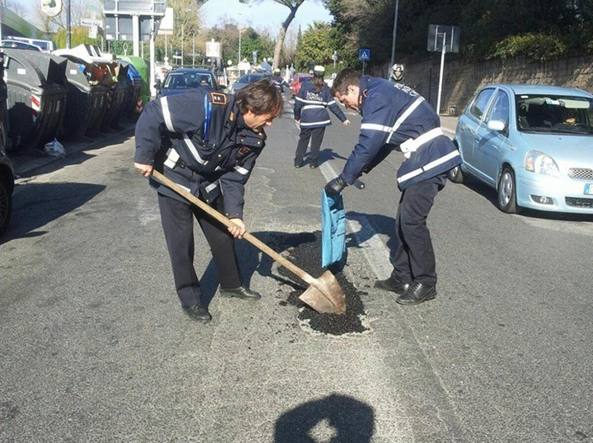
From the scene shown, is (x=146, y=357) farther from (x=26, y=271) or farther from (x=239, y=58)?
(x=239, y=58)

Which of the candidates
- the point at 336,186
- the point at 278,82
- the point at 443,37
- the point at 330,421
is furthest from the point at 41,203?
the point at 443,37

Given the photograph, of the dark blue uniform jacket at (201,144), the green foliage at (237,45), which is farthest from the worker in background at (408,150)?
the green foliage at (237,45)

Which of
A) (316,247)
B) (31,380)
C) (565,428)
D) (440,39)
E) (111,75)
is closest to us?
(565,428)

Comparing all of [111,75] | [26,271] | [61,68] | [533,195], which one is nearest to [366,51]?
[111,75]

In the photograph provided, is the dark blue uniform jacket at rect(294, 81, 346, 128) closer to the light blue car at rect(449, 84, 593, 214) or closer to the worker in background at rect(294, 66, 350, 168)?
the worker in background at rect(294, 66, 350, 168)

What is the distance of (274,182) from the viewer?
9.91 meters

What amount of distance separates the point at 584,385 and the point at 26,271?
14.1ft

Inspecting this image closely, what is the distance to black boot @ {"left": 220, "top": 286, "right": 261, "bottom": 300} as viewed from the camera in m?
4.75

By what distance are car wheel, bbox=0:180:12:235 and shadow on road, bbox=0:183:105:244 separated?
106 millimetres

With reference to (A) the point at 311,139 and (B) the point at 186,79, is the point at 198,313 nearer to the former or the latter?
(A) the point at 311,139

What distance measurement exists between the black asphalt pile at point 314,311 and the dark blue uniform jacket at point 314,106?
17.0ft

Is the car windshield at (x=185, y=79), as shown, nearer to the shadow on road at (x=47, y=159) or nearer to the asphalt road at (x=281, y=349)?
the shadow on road at (x=47, y=159)

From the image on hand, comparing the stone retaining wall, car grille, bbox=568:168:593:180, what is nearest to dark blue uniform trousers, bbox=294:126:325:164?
car grille, bbox=568:168:593:180

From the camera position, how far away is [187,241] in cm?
429
